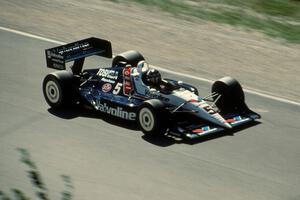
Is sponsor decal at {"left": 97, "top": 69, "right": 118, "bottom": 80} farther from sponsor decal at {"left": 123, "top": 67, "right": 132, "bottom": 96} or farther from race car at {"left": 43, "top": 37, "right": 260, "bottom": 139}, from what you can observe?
sponsor decal at {"left": 123, "top": 67, "right": 132, "bottom": 96}

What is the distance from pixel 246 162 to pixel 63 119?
350 centimetres

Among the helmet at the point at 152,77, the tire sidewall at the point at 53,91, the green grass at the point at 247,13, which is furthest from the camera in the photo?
the green grass at the point at 247,13

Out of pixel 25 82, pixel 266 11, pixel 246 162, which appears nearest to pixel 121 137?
pixel 246 162

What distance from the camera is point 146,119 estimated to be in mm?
12828

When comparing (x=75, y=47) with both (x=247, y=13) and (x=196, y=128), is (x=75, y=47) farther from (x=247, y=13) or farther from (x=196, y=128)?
(x=247, y=13)

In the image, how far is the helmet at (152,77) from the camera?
13484 mm

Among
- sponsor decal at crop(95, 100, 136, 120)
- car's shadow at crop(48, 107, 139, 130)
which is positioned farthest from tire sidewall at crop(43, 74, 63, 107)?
sponsor decal at crop(95, 100, 136, 120)

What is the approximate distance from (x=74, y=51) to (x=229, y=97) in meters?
3.12

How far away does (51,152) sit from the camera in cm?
1246

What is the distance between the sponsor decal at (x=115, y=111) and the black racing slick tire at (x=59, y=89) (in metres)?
0.56

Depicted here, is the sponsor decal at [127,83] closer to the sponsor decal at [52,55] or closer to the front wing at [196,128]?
the front wing at [196,128]

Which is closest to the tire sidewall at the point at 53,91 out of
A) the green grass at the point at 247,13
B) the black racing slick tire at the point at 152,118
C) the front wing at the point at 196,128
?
the black racing slick tire at the point at 152,118

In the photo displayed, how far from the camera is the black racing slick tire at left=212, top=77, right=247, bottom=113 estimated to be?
45.3 feet

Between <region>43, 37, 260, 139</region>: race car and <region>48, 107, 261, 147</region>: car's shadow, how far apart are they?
0.36ft
